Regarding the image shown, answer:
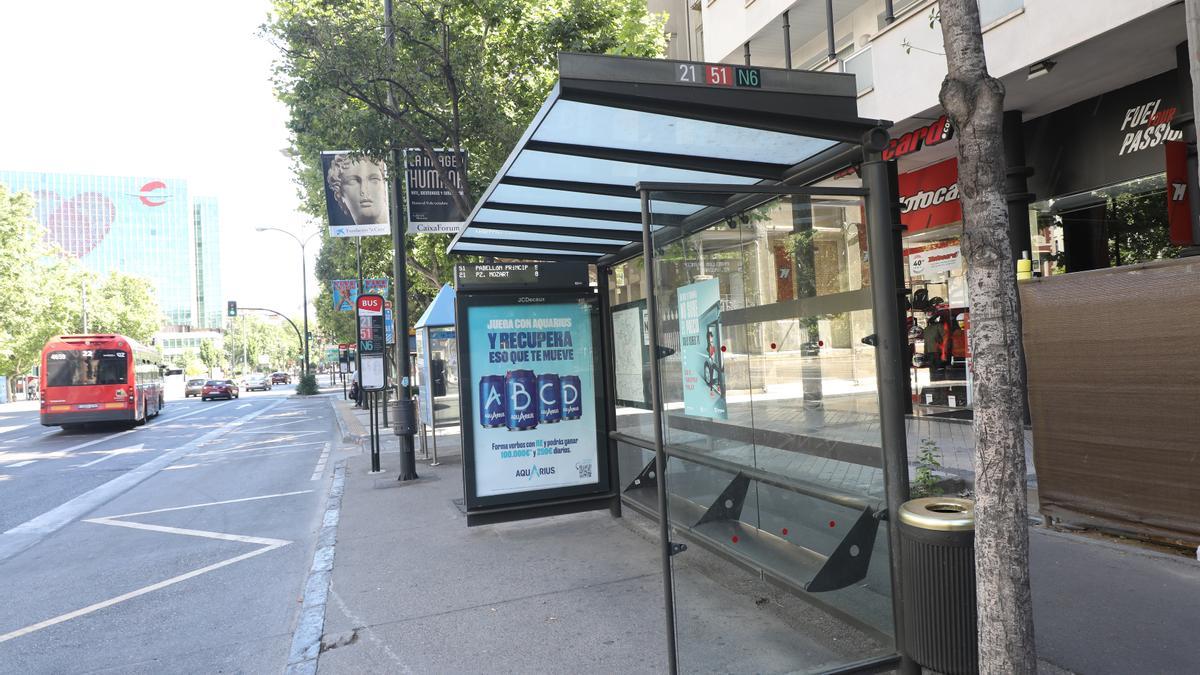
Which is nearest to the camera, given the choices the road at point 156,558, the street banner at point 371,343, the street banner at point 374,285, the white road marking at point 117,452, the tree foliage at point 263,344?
the road at point 156,558

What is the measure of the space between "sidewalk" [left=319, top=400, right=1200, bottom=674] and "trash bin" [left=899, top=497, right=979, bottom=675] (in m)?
0.74

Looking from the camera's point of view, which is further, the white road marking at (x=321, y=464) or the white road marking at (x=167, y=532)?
the white road marking at (x=321, y=464)

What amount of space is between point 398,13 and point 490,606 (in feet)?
28.5

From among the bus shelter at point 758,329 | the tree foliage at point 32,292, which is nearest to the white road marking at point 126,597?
the bus shelter at point 758,329

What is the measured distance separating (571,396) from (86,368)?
70.3 ft

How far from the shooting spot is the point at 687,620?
4281mm

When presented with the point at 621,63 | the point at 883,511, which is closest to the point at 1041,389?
the point at 883,511

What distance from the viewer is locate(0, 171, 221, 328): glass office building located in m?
132

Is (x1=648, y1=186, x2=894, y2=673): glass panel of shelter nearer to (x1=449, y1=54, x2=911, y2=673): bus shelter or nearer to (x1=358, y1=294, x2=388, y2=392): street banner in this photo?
(x1=449, y1=54, x2=911, y2=673): bus shelter

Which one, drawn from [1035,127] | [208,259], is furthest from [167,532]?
[208,259]

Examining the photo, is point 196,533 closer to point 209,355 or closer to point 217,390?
point 217,390

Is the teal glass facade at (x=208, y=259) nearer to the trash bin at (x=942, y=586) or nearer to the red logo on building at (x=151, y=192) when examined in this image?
the red logo on building at (x=151, y=192)

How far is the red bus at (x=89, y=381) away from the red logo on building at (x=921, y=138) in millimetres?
22649

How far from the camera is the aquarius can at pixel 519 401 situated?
6.82m
